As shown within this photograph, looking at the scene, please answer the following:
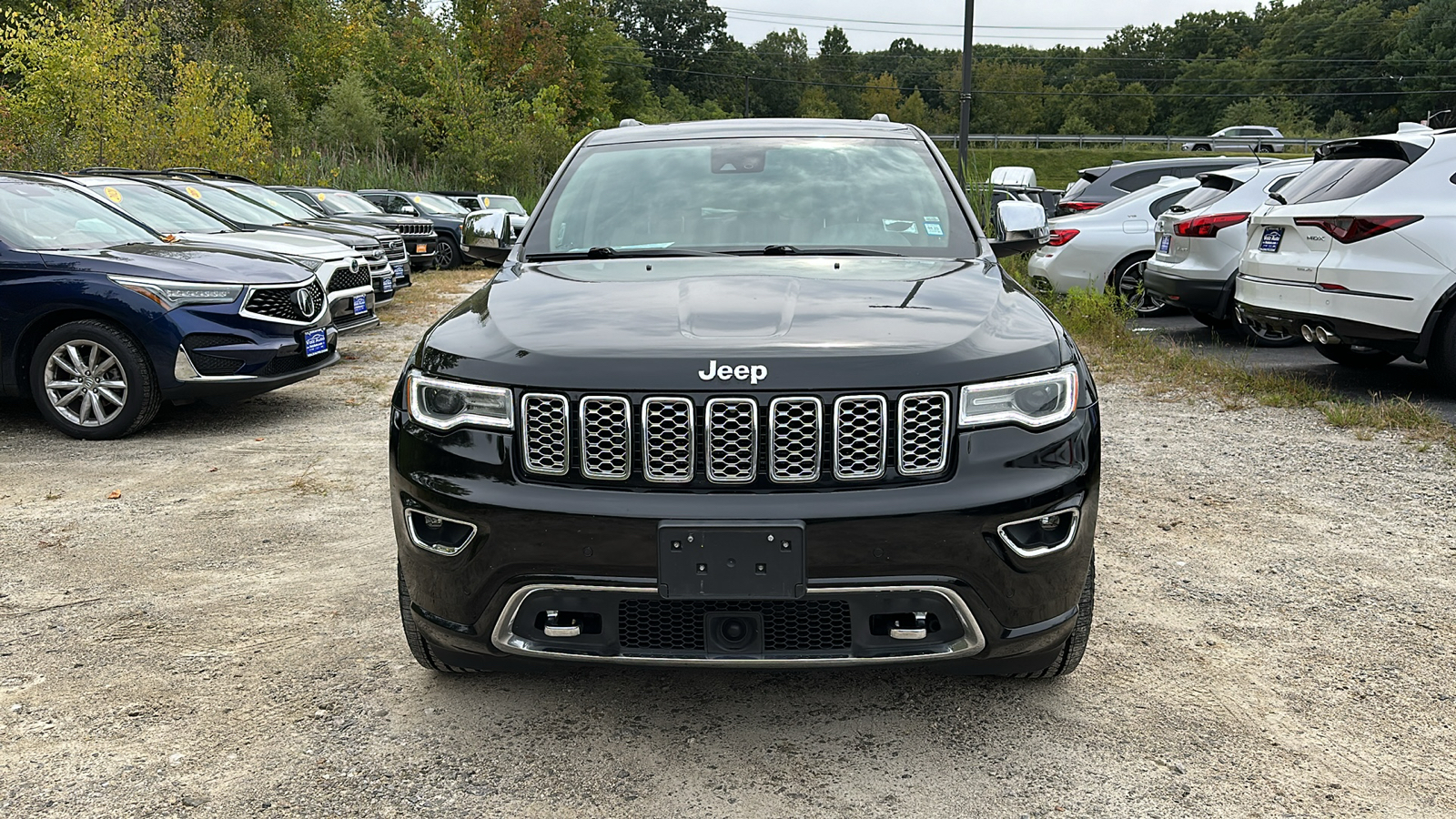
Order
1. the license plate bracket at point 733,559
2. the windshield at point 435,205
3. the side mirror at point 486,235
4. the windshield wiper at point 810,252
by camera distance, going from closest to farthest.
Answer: the license plate bracket at point 733,559
the windshield wiper at point 810,252
the side mirror at point 486,235
the windshield at point 435,205

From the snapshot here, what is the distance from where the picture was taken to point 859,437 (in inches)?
104

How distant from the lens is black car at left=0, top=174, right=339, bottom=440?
22.5 feet

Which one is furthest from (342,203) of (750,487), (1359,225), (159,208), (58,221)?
(750,487)

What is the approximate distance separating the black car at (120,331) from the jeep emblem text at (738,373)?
17.5 ft

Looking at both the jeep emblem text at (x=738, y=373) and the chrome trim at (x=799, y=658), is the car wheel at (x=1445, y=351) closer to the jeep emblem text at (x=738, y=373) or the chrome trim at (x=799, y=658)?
the chrome trim at (x=799, y=658)

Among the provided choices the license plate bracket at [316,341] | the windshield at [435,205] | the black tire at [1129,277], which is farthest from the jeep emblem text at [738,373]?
the windshield at [435,205]

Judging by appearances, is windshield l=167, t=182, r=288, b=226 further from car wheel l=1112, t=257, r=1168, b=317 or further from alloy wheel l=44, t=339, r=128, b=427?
car wheel l=1112, t=257, r=1168, b=317

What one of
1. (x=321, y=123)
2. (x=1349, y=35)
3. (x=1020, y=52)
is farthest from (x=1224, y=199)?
(x=1020, y=52)

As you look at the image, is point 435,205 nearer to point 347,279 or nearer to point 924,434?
point 347,279

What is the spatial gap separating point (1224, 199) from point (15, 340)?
912 centimetres

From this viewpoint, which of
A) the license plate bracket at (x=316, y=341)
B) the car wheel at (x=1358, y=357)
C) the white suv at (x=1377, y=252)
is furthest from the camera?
the car wheel at (x=1358, y=357)

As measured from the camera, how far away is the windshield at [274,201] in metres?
12.6

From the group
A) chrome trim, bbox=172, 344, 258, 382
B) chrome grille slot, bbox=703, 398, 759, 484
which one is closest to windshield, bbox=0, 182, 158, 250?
chrome trim, bbox=172, 344, 258, 382

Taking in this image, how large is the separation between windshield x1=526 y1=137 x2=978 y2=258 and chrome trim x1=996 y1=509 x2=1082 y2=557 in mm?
1212
